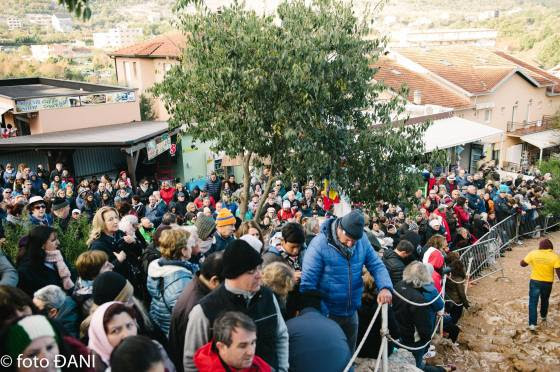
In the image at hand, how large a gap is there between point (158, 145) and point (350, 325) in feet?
44.3

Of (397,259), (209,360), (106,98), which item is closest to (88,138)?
(106,98)

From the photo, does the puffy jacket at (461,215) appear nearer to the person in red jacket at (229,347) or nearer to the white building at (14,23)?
the person in red jacket at (229,347)

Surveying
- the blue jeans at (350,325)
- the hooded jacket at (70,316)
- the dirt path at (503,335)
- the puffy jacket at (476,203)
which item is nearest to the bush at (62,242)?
the hooded jacket at (70,316)

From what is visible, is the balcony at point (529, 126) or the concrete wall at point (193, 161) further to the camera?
the balcony at point (529, 126)

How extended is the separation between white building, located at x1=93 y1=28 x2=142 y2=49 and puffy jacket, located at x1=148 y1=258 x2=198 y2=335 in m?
99.1

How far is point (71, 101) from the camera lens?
1927cm

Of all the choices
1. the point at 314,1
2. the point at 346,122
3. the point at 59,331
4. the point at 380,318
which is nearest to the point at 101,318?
the point at 59,331

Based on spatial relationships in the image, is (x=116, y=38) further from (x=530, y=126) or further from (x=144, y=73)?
(x=530, y=126)

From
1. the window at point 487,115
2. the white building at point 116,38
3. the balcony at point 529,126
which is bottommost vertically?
Result: the balcony at point 529,126

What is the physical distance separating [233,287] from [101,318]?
87 centimetres

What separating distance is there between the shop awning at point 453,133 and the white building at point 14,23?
9286 cm

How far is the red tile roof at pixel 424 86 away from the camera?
2720 centimetres

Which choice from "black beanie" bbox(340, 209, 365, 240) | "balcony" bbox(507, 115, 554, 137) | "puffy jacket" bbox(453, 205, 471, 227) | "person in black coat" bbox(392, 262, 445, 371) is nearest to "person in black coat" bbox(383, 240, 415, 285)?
"person in black coat" bbox(392, 262, 445, 371)

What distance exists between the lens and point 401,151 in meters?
8.30
